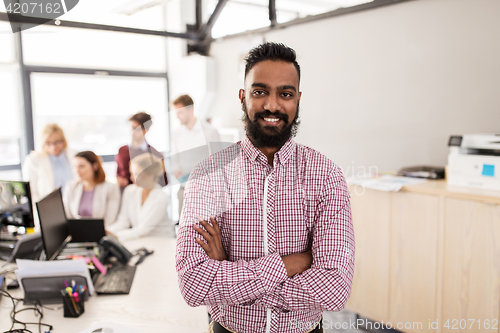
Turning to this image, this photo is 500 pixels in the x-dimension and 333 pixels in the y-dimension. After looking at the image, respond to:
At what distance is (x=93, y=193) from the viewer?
9.84ft

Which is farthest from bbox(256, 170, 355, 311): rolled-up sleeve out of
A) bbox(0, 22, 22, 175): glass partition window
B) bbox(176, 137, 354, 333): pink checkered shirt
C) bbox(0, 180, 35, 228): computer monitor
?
bbox(0, 22, 22, 175): glass partition window

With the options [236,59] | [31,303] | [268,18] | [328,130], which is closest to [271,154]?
[31,303]

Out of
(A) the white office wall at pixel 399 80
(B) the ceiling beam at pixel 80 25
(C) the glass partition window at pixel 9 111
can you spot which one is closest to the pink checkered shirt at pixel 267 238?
(A) the white office wall at pixel 399 80

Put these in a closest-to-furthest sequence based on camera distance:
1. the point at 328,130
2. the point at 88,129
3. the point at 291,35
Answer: the point at 328,130, the point at 291,35, the point at 88,129

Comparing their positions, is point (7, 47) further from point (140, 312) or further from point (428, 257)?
point (428, 257)

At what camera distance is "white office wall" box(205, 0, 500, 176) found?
2422 mm

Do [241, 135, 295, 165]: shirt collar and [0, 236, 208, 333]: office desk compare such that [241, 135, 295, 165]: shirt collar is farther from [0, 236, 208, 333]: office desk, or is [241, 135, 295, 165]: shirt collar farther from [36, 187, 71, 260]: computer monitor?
[36, 187, 71, 260]: computer monitor

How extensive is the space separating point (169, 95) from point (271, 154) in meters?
4.32

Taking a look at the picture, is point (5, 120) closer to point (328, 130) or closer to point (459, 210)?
point (328, 130)

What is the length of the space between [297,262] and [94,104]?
173 inches

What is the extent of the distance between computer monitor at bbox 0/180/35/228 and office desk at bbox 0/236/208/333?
0.64m

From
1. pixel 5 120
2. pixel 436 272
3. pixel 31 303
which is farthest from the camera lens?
pixel 5 120

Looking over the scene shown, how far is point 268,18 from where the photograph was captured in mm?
3842

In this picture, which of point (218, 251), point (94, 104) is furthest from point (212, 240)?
point (94, 104)
